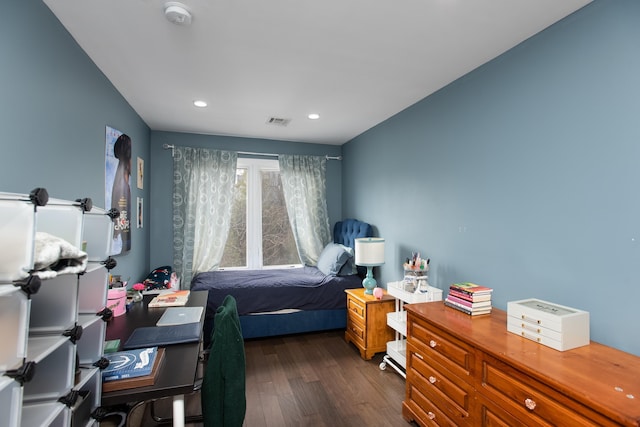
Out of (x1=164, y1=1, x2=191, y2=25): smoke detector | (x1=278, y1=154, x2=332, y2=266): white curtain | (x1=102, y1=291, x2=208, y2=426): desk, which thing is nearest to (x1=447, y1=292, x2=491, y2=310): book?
(x1=102, y1=291, x2=208, y2=426): desk

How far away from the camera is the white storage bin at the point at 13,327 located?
26.6 inches

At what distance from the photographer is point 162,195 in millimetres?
4055

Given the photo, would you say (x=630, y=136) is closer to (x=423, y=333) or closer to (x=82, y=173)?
(x=423, y=333)

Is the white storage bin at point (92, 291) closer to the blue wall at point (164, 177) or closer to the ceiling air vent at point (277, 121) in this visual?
the ceiling air vent at point (277, 121)

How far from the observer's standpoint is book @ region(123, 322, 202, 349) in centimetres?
148

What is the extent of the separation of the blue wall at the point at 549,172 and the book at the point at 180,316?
1964 mm

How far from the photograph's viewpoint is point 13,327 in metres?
0.69

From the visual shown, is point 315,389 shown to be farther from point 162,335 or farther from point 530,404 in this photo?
point 530,404

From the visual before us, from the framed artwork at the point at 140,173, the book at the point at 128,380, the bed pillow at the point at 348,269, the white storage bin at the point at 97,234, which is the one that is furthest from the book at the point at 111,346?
the bed pillow at the point at 348,269

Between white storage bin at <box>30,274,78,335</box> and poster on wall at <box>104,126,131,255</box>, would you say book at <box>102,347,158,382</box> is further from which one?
poster on wall at <box>104,126,131,255</box>

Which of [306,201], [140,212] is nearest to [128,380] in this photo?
[140,212]

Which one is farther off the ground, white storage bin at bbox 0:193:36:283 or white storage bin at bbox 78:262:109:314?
white storage bin at bbox 0:193:36:283

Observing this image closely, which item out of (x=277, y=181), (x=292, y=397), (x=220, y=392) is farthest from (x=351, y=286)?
(x=220, y=392)

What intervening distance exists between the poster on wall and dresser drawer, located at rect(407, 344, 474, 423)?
237 centimetres
